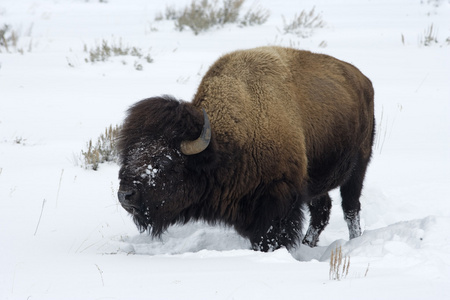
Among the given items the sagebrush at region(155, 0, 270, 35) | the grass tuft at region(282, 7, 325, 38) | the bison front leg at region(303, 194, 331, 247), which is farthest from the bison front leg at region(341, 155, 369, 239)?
the sagebrush at region(155, 0, 270, 35)

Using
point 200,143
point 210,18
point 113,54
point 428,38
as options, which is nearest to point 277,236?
point 200,143

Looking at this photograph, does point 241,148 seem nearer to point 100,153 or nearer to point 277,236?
point 277,236

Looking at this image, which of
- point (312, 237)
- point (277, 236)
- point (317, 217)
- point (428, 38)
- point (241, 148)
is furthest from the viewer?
point (428, 38)

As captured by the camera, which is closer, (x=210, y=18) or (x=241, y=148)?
(x=241, y=148)

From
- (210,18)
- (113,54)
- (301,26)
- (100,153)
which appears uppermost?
(210,18)

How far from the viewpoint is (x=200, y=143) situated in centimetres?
374

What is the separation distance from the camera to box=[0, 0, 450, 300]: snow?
2.67 m

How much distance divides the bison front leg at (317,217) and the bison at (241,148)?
29.5 inches

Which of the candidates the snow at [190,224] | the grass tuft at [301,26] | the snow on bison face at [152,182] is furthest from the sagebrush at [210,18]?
the snow on bison face at [152,182]

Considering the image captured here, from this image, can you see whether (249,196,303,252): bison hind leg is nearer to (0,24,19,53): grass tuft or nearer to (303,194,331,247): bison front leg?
(303,194,331,247): bison front leg

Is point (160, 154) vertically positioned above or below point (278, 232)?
above

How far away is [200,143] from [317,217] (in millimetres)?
2016

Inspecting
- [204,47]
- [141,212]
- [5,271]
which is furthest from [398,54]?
[5,271]

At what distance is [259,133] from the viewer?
3.98m
